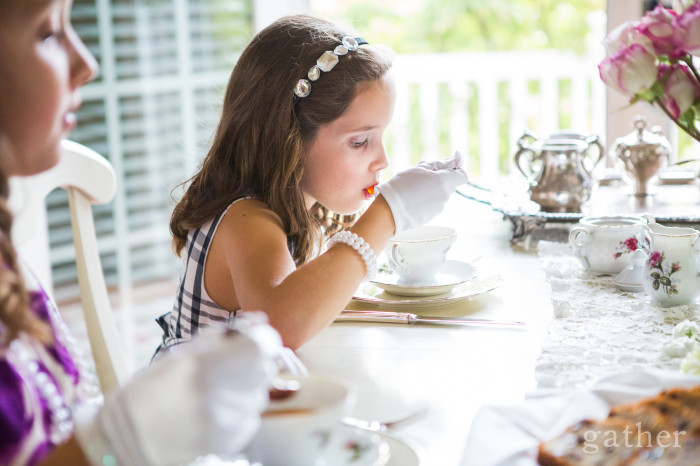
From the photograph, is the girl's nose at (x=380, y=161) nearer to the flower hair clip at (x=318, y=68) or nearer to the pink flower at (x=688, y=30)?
the flower hair clip at (x=318, y=68)

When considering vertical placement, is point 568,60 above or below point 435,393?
above

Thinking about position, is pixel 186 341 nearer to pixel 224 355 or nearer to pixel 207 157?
pixel 207 157

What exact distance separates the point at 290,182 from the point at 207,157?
17 centimetres

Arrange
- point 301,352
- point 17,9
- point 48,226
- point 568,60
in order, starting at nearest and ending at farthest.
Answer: point 17,9
point 301,352
point 48,226
point 568,60

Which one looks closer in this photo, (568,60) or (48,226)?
(48,226)

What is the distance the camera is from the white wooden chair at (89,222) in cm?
114

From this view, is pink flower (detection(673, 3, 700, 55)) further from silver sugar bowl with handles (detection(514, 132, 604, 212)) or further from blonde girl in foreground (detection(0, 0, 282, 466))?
silver sugar bowl with handles (detection(514, 132, 604, 212))

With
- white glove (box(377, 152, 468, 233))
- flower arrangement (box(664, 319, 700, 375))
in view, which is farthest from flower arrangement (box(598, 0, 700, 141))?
white glove (box(377, 152, 468, 233))

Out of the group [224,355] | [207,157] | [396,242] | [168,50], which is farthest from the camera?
[168,50]

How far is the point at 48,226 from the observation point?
2.64 meters

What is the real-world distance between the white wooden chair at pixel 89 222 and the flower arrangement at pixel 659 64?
0.76m

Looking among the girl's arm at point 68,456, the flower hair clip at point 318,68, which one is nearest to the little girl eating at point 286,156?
the flower hair clip at point 318,68

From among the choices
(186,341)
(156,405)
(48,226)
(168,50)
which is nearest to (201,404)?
(156,405)

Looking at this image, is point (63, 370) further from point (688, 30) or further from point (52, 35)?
point (688, 30)
